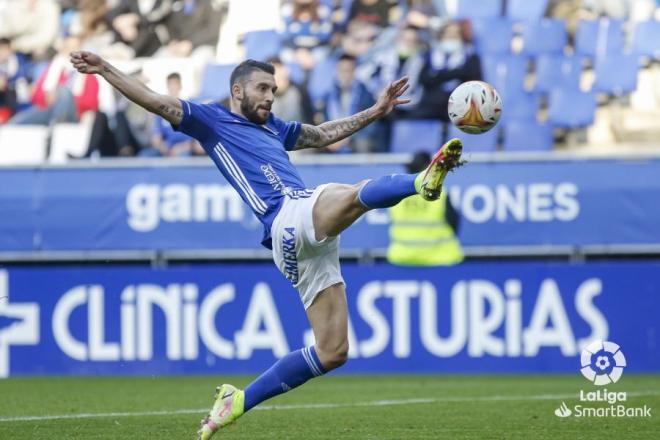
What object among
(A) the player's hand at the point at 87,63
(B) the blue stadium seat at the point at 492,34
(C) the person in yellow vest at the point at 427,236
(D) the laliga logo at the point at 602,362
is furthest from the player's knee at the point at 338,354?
(B) the blue stadium seat at the point at 492,34

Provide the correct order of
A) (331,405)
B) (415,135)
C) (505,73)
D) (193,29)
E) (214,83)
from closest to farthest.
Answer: (331,405) → (415,135) → (505,73) → (214,83) → (193,29)

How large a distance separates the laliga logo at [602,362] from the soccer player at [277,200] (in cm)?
490

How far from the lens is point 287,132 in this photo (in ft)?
25.5

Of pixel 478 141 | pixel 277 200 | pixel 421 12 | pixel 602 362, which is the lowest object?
pixel 602 362

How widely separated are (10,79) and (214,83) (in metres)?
2.77

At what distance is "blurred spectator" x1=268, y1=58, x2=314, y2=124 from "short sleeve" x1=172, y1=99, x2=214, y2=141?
26.5 ft

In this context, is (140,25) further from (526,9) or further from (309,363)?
(309,363)

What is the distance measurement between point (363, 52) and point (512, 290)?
4296 millimetres

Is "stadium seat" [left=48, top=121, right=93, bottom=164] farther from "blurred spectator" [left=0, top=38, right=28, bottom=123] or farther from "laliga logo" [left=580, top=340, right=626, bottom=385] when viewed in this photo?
"laliga logo" [left=580, top=340, right=626, bottom=385]

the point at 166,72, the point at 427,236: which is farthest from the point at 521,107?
the point at 166,72

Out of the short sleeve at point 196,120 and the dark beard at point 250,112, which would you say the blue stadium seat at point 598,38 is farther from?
the short sleeve at point 196,120

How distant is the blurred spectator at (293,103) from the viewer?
609 inches

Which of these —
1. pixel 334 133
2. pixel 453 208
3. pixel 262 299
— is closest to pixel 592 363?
pixel 453 208

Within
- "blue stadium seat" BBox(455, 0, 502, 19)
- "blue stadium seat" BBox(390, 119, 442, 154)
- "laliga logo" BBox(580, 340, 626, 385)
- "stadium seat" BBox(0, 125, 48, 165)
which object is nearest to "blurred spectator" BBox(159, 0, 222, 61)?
"stadium seat" BBox(0, 125, 48, 165)
